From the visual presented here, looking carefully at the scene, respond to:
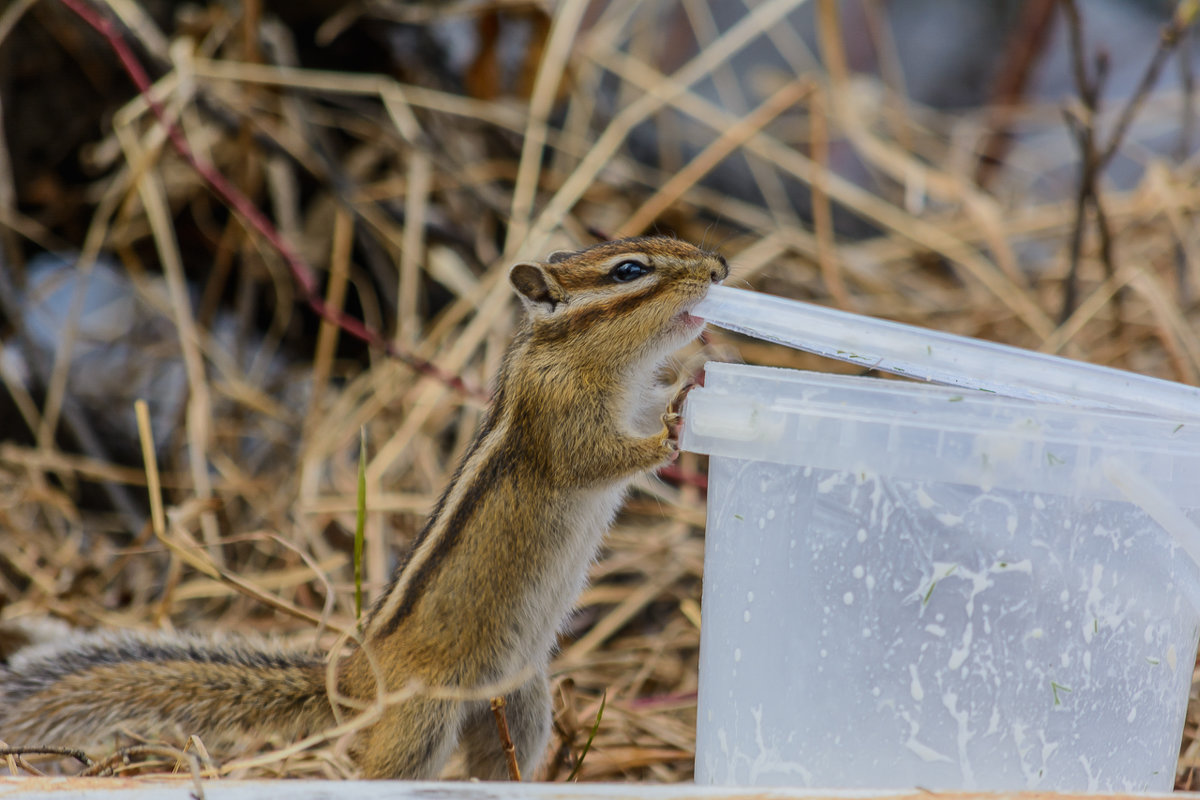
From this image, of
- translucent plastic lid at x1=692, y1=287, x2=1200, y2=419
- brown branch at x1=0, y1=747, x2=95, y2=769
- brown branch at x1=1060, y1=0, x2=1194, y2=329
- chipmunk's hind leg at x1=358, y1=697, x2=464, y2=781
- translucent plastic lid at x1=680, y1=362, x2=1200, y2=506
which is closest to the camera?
translucent plastic lid at x1=680, y1=362, x2=1200, y2=506

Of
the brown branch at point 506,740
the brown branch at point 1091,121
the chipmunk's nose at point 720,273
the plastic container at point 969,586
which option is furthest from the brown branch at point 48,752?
the brown branch at point 1091,121

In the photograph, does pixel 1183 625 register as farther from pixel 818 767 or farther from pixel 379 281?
pixel 379 281

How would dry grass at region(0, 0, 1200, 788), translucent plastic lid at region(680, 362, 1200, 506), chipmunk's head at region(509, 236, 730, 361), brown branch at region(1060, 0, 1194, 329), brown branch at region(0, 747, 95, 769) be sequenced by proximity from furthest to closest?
dry grass at region(0, 0, 1200, 788), brown branch at region(1060, 0, 1194, 329), chipmunk's head at region(509, 236, 730, 361), brown branch at region(0, 747, 95, 769), translucent plastic lid at region(680, 362, 1200, 506)

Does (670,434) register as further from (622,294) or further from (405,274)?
(405,274)

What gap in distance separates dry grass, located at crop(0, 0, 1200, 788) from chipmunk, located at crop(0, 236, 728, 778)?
393 millimetres

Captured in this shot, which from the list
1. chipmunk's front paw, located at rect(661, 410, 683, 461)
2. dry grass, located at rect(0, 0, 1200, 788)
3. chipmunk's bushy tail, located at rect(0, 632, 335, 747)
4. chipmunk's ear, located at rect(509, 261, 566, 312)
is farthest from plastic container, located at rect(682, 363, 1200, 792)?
dry grass, located at rect(0, 0, 1200, 788)

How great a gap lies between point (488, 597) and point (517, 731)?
240 mm

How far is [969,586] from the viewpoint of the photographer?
43.0 inches

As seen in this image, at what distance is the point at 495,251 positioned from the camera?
313cm

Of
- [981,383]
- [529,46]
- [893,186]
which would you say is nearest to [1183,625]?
[981,383]

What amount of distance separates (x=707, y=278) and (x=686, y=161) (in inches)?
85.7

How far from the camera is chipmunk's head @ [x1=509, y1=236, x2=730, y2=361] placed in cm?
164

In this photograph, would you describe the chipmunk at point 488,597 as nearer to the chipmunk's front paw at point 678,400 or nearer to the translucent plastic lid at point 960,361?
the chipmunk's front paw at point 678,400

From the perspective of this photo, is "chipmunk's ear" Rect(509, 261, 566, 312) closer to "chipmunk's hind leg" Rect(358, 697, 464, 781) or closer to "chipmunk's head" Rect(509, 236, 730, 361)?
"chipmunk's head" Rect(509, 236, 730, 361)
